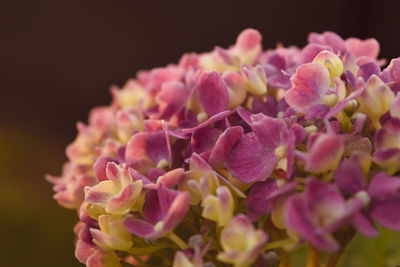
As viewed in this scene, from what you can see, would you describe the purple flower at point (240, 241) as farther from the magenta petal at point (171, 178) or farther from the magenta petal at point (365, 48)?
the magenta petal at point (365, 48)

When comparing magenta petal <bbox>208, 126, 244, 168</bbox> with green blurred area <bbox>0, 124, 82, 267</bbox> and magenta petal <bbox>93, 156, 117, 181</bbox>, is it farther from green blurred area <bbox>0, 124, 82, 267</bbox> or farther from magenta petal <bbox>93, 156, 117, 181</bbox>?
green blurred area <bbox>0, 124, 82, 267</bbox>

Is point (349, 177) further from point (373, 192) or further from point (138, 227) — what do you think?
point (138, 227)

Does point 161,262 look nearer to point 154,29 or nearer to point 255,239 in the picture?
point 255,239

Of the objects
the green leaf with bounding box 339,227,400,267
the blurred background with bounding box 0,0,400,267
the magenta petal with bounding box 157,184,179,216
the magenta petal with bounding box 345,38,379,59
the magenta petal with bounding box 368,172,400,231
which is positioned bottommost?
the green leaf with bounding box 339,227,400,267

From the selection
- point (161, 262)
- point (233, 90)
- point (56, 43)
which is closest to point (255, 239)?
point (233, 90)

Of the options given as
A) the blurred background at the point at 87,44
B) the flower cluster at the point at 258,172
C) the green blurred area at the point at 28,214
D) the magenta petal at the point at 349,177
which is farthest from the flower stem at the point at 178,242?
the blurred background at the point at 87,44

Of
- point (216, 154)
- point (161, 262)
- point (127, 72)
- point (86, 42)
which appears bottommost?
point (161, 262)

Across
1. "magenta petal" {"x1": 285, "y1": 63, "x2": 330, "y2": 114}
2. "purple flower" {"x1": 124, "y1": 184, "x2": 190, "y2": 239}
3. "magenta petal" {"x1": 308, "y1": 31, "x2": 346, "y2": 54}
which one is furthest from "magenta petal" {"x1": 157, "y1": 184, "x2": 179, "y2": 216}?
"magenta petal" {"x1": 308, "y1": 31, "x2": 346, "y2": 54}

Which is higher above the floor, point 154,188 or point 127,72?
point 127,72
